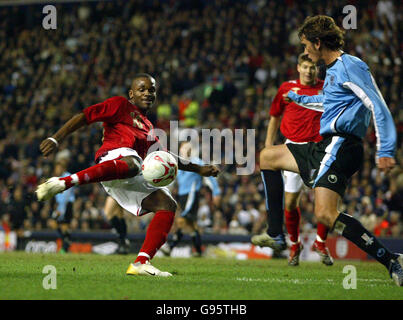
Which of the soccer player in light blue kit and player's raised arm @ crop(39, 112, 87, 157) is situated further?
player's raised arm @ crop(39, 112, 87, 157)

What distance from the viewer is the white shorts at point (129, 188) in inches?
248

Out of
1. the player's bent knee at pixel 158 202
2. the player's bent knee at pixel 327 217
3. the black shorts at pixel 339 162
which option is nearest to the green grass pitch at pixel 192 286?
the player's bent knee at pixel 327 217

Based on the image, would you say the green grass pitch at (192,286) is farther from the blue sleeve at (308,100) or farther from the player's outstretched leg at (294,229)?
the blue sleeve at (308,100)

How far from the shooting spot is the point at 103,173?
5.91 metres

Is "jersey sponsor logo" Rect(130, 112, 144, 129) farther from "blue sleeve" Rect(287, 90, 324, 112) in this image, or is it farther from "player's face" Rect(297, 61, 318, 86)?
"player's face" Rect(297, 61, 318, 86)

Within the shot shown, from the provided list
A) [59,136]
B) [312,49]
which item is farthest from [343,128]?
[59,136]

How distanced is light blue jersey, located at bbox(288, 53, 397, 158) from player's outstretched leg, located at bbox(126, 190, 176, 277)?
1656 millimetres

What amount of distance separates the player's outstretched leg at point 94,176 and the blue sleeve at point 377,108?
2065 mm

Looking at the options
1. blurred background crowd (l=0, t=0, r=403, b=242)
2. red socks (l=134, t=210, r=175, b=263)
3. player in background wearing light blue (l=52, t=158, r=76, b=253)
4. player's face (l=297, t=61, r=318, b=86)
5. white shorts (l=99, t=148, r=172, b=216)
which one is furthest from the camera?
blurred background crowd (l=0, t=0, r=403, b=242)

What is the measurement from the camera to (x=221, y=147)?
15.8 meters

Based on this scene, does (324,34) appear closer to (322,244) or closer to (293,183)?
(293,183)

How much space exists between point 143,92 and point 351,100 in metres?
2.16

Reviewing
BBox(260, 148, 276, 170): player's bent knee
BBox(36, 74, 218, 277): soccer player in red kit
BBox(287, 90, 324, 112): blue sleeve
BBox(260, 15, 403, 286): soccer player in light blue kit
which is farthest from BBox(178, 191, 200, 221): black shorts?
BBox(260, 15, 403, 286): soccer player in light blue kit

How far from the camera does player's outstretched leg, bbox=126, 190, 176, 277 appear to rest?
6047mm
